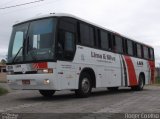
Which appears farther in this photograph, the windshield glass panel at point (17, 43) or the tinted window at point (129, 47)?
the tinted window at point (129, 47)

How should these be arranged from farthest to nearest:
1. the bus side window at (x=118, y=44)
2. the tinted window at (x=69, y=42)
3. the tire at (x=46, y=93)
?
the bus side window at (x=118, y=44), the tire at (x=46, y=93), the tinted window at (x=69, y=42)

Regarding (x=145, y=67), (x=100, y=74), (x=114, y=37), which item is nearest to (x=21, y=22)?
(x=100, y=74)

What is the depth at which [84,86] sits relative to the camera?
641 inches

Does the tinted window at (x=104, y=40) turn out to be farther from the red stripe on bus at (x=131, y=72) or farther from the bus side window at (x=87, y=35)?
the red stripe on bus at (x=131, y=72)

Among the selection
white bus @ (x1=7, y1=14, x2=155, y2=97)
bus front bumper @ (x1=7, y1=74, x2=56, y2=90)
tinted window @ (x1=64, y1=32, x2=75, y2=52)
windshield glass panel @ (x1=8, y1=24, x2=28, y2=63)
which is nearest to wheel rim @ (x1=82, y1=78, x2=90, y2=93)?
white bus @ (x1=7, y1=14, x2=155, y2=97)

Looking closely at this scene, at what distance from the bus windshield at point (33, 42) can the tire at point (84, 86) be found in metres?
2.27

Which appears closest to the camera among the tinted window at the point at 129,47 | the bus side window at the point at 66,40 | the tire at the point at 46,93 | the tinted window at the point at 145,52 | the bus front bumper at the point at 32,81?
the bus front bumper at the point at 32,81

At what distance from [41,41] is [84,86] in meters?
2.85

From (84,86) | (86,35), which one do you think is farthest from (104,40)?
(84,86)

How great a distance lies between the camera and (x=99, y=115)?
33.4 feet

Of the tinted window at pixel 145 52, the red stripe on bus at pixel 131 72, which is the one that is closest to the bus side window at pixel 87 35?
the red stripe on bus at pixel 131 72

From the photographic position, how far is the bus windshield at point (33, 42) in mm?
14406

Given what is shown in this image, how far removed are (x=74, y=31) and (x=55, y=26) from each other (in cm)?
131

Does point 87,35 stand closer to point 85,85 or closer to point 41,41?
point 85,85
